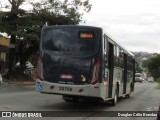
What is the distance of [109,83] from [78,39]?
106 inches

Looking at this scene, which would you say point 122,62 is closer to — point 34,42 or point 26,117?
point 26,117

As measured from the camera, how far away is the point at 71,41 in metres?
16.8

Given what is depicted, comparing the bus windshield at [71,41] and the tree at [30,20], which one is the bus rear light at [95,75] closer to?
the bus windshield at [71,41]

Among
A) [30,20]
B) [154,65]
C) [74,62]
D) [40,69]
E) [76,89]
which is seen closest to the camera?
[76,89]

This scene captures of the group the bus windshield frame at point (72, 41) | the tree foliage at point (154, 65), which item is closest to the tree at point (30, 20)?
the bus windshield frame at point (72, 41)

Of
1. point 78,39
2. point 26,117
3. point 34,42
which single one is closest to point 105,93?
point 78,39

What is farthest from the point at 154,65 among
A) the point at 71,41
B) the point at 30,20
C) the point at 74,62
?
the point at 74,62

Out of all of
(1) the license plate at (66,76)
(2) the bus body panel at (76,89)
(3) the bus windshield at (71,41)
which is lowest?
(2) the bus body panel at (76,89)

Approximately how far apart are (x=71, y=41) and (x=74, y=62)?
802 millimetres

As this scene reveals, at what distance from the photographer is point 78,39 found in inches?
661

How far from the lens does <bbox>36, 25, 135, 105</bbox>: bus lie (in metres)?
16.4

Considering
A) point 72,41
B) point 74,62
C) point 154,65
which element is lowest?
point 154,65

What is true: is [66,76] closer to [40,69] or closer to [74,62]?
[74,62]

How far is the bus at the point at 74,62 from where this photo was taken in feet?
53.7
